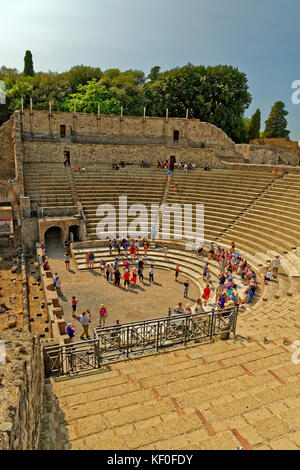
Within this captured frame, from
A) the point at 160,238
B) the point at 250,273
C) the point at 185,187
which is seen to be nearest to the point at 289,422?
the point at 250,273

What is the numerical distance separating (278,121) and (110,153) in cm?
4182

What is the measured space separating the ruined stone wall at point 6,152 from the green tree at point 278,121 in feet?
159

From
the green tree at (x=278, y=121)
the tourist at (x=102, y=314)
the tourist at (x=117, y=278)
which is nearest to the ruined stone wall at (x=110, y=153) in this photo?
the tourist at (x=117, y=278)

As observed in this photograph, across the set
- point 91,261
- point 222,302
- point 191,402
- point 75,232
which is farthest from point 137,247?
point 191,402

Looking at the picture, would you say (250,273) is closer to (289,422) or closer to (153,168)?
(289,422)

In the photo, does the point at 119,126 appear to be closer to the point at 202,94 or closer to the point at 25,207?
the point at 202,94

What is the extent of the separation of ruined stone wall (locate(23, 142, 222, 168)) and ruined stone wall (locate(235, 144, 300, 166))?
22.8 ft

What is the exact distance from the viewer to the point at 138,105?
42250 millimetres

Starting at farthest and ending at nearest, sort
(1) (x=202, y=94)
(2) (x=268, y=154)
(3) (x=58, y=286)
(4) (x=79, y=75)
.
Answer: (4) (x=79, y=75)
(1) (x=202, y=94)
(2) (x=268, y=154)
(3) (x=58, y=286)

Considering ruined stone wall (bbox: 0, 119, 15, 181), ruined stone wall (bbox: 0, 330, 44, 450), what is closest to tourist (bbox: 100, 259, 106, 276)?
ruined stone wall (bbox: 0, 330, 44, 450)

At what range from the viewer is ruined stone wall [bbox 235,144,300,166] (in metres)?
37.4

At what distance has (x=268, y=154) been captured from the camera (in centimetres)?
3850

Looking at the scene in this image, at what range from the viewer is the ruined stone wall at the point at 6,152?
30.2 m

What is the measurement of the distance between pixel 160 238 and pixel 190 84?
99.6ft
